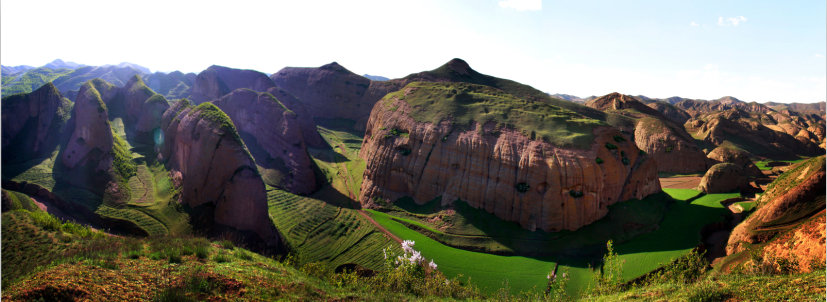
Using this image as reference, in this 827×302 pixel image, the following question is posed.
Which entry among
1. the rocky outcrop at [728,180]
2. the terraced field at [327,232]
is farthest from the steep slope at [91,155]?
the rocky outcrop at [728,180]

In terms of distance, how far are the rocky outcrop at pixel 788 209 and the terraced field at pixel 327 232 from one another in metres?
28.5

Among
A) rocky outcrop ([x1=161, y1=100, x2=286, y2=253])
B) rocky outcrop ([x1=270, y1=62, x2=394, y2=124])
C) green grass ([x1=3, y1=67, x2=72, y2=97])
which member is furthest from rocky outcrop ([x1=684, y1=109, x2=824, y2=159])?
green grass ([x1=3, y1=67, x2=72, y2=97])

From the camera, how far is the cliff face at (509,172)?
95.6ft

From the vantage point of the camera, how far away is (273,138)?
49406 millimetres

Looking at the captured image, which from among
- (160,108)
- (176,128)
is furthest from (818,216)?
(160,108)

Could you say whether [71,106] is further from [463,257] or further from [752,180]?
[752,180]

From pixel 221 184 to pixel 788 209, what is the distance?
45848 mm

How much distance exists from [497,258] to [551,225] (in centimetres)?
598

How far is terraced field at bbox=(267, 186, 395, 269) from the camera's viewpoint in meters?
28.8

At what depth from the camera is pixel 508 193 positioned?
30609 millimetres

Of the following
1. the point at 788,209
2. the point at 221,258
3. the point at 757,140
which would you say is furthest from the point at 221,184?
the point at 757,140

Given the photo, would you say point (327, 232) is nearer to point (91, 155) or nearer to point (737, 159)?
point (91, 155)

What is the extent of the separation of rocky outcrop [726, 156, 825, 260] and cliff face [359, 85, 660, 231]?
27.9ft

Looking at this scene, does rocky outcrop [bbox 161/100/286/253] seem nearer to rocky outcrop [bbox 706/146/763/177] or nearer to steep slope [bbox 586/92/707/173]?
steep slope [bbox 586/92/707/173]
